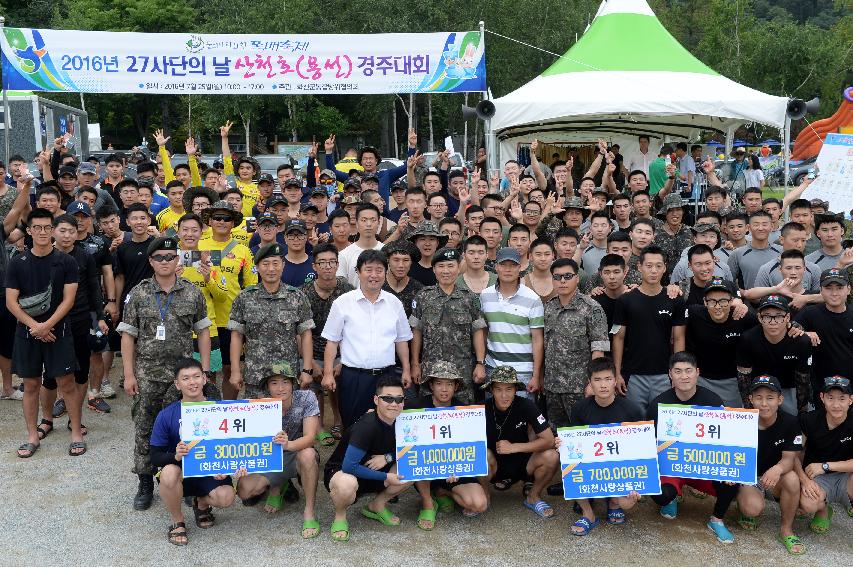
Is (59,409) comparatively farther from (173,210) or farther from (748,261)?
(748,261)

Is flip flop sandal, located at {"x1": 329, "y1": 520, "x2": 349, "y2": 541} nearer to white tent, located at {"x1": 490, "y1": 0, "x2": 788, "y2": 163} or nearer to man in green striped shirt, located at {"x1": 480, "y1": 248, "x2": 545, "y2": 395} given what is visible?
man in green striped shirt, located at {"x1": 480, "y1": 248, "x2": 545, "y2": 395}

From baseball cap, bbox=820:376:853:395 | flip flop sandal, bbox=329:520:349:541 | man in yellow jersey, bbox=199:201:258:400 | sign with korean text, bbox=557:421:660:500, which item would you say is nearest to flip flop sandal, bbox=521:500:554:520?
sign with korean text, bbox=557:421:660:500

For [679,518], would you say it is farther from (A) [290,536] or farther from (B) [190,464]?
(B) [190,464]

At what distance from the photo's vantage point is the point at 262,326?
580 centimetres

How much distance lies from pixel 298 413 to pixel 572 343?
2.06 meters

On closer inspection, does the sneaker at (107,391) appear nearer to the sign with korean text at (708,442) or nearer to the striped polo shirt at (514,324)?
the striped polo shirt at (514,324)

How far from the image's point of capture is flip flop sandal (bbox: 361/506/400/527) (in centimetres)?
532

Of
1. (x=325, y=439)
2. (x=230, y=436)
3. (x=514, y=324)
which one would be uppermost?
(x=514, y=324)

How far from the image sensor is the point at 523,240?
21.1 ft

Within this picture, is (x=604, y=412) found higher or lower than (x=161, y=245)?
lower

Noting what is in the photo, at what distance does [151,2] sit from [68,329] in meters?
38.4

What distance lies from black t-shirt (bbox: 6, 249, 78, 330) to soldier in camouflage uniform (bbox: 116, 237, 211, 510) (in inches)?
41.0

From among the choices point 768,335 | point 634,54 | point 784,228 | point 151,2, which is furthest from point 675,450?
point 151,2

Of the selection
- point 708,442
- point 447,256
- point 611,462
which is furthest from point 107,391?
point 708,442
